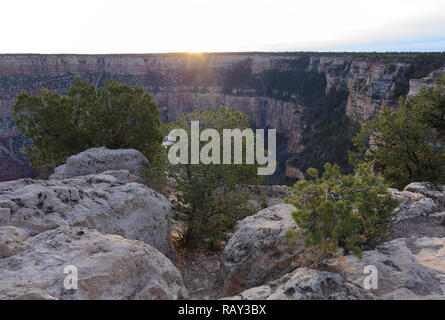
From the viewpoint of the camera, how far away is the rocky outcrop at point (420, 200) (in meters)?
8.14

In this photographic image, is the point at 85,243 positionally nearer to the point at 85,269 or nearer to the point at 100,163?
the point at 85,269

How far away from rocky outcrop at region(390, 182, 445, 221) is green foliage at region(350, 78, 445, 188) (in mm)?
1767

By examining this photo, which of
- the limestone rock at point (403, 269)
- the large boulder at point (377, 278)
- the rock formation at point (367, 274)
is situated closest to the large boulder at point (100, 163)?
the rock formation at point (367, 274)

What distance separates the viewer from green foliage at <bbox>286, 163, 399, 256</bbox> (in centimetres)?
444

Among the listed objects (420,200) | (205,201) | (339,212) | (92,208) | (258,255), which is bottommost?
(258,255)

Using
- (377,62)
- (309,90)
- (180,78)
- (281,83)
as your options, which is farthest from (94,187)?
(180,78)

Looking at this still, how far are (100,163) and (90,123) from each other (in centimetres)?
325

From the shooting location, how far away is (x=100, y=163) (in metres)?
11.2

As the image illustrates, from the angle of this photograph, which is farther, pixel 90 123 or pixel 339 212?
pixel 90 123

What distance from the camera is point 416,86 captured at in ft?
61.8

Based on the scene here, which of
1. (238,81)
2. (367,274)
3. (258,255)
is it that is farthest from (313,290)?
(238,81)

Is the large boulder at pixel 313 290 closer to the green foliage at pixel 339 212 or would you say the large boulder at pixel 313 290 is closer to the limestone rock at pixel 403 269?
the limestone rock at pixel 403 269

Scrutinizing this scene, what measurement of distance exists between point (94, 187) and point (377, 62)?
31.5m
